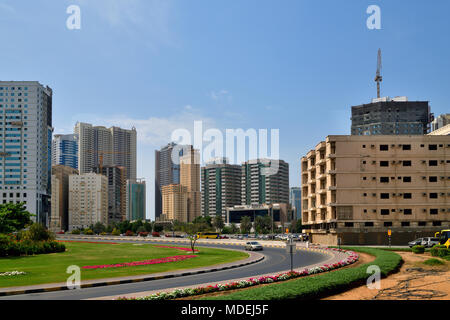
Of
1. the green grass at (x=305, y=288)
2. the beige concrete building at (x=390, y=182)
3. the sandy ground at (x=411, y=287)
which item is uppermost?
the beige concrete building at (x=390, y=182)

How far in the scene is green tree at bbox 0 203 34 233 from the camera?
69750mm

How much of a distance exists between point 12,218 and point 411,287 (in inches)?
2566

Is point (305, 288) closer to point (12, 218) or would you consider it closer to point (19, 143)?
point (12, 218)

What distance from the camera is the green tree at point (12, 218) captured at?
69.8 m

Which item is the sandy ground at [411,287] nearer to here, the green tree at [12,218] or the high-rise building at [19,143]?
the green tree at [12,218]

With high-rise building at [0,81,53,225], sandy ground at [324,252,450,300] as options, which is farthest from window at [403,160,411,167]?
high-rise building at [0,81,53,225]

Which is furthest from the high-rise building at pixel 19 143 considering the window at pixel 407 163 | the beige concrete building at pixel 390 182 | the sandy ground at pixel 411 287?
the sandy ground at pixel 411 287

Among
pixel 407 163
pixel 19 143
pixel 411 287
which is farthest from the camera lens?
pixel 19 143

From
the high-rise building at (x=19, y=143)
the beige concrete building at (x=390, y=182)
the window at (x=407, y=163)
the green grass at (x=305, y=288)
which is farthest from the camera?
the high-rise building at (x=19, y=143)

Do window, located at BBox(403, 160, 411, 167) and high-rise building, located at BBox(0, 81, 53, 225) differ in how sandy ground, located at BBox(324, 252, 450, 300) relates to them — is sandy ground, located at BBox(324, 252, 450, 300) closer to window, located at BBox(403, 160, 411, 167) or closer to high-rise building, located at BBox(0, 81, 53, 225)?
window, located at BBox(403, 160, 411, 167)

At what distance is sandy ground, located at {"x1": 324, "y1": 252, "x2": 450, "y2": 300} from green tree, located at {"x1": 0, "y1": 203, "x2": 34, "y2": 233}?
192 feet

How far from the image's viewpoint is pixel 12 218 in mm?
73500

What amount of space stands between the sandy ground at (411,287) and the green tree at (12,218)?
58515 millimetres

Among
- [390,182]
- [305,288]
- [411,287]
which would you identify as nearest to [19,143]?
[390,182]
